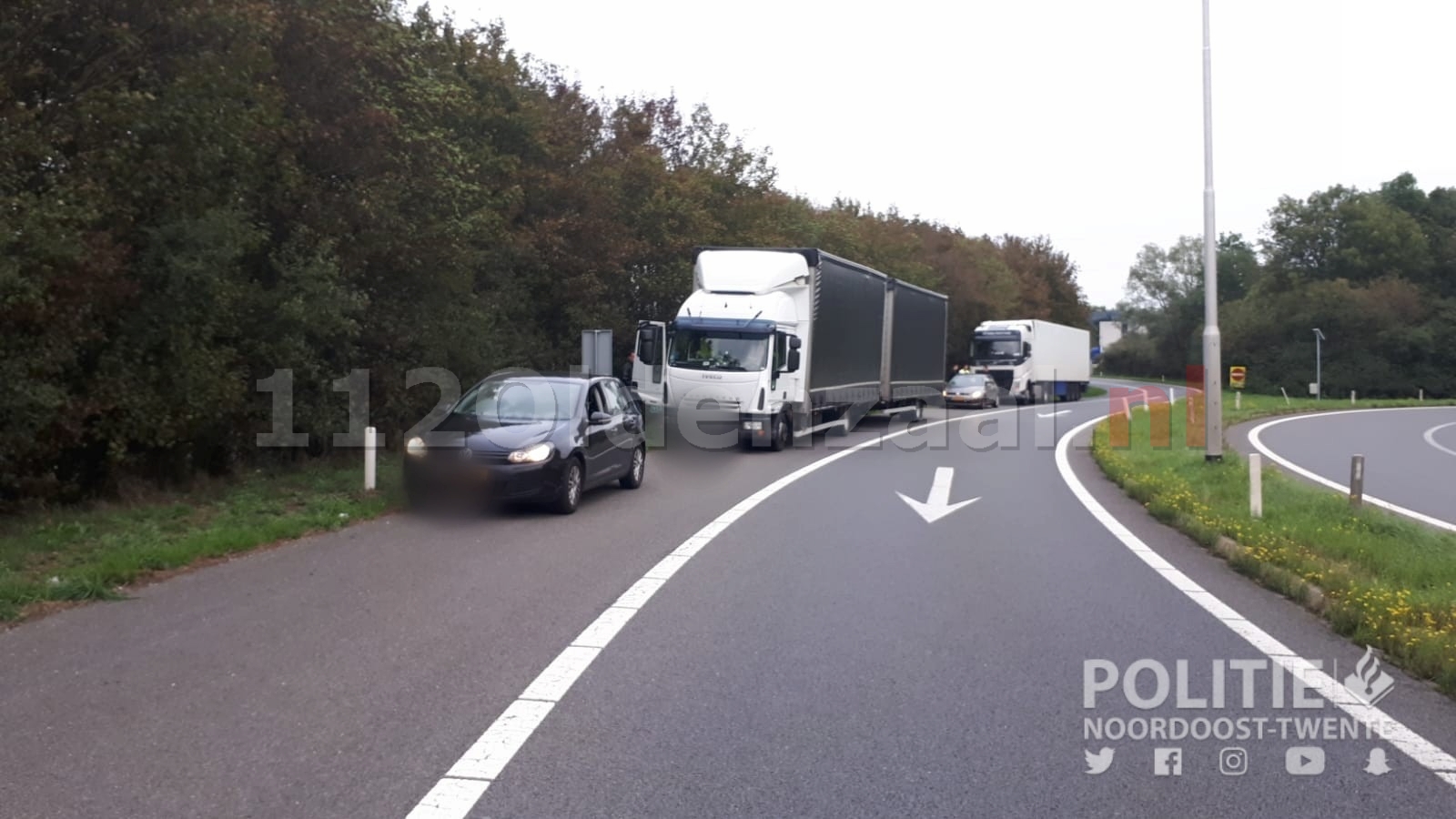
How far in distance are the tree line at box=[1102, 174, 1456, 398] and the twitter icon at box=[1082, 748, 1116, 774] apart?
249ft

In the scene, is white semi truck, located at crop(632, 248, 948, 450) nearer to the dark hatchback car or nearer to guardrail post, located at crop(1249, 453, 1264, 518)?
the dark hatchback car

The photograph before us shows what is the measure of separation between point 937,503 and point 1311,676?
27.3ft

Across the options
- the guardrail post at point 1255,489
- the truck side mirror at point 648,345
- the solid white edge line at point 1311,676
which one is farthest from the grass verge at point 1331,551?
the truck side mirror at point 648,345

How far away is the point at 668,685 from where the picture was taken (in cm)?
658

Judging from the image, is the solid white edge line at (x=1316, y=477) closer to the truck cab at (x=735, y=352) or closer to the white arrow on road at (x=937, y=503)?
the white arrow on road at (x=937, y=503)

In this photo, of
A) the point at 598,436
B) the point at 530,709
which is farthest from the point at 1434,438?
the point at 530,709

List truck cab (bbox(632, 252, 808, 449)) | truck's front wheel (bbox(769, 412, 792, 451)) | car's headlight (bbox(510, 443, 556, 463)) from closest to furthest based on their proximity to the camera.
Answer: car's headlight (bbox(510, 443, 556, 463)), truck cab (bbox(632, 252, 808, 449)), truck's front wheel (bbox(769, 412, 792, 451))

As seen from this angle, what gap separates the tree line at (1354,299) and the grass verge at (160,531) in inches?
2821

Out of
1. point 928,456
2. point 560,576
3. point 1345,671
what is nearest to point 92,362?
point 560,576

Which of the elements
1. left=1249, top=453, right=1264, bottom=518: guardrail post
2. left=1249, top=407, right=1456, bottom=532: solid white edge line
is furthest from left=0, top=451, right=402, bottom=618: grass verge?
left=1249, top=407, right=1456, bottom=532: solid white edge line

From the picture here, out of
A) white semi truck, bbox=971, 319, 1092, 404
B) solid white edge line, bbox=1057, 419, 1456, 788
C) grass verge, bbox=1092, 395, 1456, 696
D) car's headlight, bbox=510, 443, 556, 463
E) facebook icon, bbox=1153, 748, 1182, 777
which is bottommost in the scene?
facebook icon, bbox=1153, 748, 1182, 777

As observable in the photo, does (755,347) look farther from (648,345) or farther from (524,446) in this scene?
(524,446)

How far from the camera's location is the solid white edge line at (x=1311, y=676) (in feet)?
18.1

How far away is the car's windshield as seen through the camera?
14.2 metres
